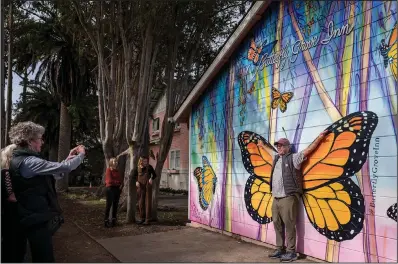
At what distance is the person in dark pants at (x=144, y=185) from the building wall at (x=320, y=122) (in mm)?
2053

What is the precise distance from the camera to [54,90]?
76.7 feet

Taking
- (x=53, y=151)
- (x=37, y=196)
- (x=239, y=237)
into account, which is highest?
(x=53, y=151)

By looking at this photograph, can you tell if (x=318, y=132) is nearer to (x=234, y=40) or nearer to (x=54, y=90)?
(x=234, y=40)

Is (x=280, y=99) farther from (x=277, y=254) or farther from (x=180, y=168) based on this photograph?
(x=180, y=168)

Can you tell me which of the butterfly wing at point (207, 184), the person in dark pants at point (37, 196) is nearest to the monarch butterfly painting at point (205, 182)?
the butterfly wing at point (207, 184)

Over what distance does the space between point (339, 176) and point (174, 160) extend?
814 inches

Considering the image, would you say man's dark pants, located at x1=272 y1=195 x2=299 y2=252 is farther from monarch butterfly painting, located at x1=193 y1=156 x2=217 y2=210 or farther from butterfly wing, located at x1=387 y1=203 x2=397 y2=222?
monarch butterfly painting, located at x1=193 y1=156 x2=217 y2=210

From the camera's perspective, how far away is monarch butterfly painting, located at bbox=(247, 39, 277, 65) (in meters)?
7.66

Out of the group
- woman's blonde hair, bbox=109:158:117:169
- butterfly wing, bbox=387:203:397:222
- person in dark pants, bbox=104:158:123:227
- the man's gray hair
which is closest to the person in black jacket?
the man's gray hair

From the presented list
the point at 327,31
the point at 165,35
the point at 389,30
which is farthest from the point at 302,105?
the point at 165,35

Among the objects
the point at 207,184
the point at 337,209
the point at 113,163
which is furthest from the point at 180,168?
the point at 337,209

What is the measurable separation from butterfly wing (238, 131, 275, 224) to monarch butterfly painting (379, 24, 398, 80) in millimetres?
2637

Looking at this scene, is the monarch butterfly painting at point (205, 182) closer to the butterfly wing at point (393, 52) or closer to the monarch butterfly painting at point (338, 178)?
the monarch butterfly painting at point (338, 178)

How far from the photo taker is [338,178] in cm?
596
